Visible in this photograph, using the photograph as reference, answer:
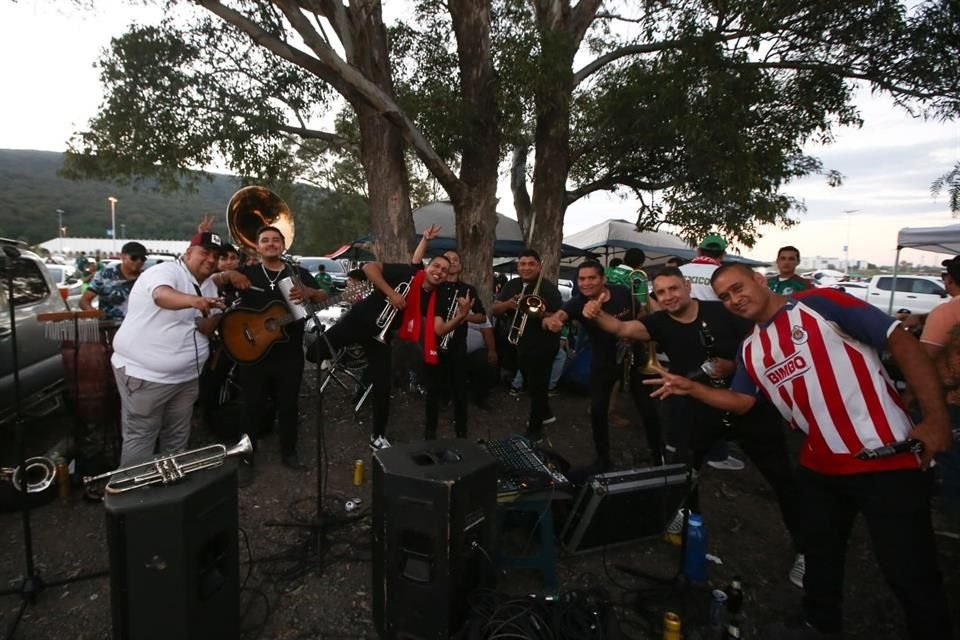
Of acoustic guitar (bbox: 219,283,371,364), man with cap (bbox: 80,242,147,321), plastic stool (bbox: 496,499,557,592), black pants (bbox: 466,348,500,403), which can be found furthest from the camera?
black pants (bbox: 466,348,500,403)

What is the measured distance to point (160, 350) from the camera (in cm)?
334

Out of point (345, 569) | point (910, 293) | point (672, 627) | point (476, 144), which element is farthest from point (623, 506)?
point (910, 293)

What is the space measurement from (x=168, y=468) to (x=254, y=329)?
2079 millimetres

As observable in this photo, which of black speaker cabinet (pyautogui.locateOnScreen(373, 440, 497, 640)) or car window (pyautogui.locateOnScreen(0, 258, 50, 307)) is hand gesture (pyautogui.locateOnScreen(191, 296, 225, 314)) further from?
car window (pyautogui.locateOnScreen(0, 258, 50, 307))

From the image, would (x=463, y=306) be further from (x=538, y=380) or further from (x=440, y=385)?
(x=538, y=380)

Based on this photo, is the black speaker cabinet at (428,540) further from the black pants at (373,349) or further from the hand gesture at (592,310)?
the black pants at (373,349)

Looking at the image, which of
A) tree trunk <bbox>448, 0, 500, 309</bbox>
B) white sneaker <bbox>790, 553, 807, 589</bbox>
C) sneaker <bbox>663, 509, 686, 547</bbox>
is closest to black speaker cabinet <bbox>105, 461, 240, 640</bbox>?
sneaker <bbox>663, 509, 686, 547</bbox>

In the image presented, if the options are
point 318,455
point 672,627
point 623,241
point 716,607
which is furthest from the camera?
point 623,241

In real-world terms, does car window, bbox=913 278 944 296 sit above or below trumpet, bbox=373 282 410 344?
above

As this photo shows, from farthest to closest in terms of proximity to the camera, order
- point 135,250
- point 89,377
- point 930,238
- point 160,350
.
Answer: point 930,238
point 135,250
point 89,377
point 160,350

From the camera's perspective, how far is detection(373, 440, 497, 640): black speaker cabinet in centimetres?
208

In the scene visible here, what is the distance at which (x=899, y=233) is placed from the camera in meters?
9.30

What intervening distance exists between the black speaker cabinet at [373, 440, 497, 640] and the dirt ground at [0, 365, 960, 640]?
1.97 feet

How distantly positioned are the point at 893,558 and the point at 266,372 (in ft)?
13.3
